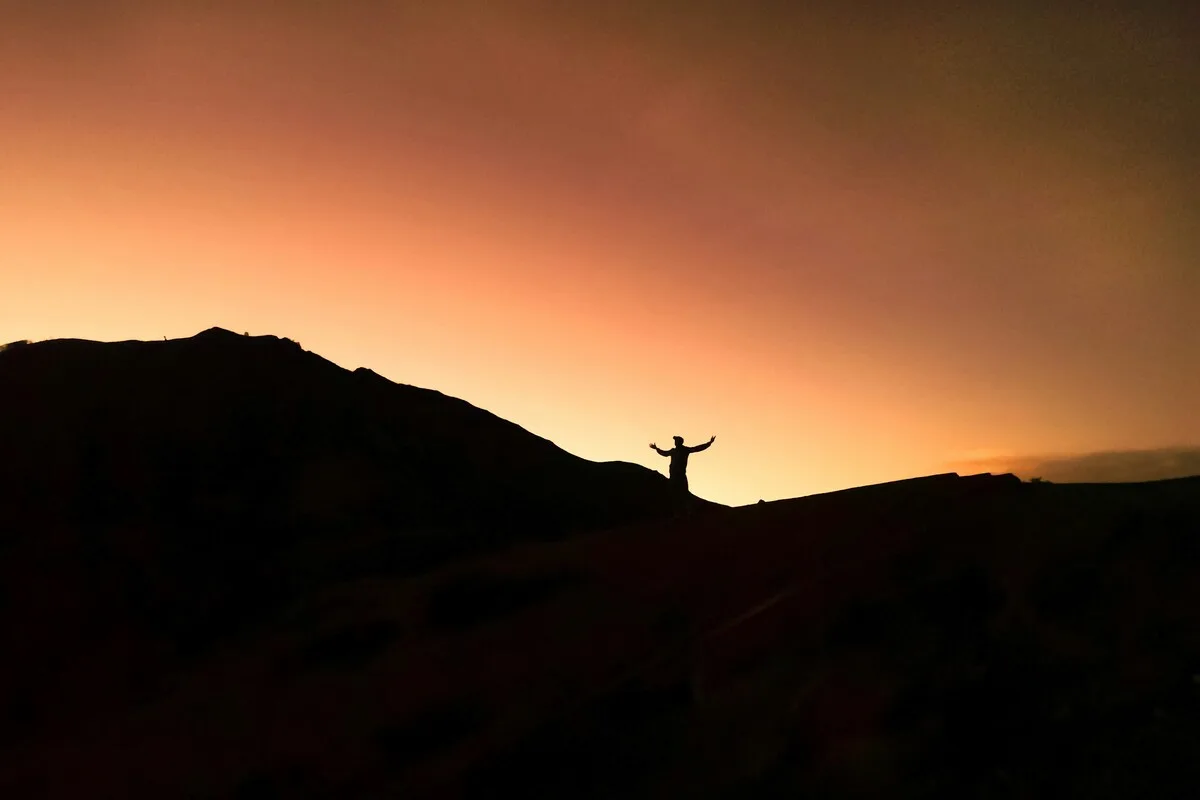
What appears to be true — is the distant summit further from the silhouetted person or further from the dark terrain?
the silhouetted person

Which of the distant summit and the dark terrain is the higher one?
the distant summit

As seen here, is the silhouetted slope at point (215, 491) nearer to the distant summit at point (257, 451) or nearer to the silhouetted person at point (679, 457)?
the distant summit at point (257, 451)

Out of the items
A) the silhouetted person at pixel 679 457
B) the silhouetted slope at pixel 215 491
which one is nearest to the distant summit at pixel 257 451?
the silhouetted slope at pixel 215 491

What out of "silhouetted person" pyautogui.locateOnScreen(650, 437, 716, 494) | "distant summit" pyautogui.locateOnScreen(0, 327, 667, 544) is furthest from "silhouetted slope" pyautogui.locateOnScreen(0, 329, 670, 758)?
"silhouetted person" pyautogui.locateOnScreen(650, 437, 716, 494)

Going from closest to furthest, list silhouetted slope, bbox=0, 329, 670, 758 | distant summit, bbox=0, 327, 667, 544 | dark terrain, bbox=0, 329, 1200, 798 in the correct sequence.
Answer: dark terrain, bbox=0, 329, 1200, 798 → silhouetted slope, bbox=0, 329, 670, 758 → distant summit, bbox=0, 327, 667, 544

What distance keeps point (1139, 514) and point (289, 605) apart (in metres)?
17.6

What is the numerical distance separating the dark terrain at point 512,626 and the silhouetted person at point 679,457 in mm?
5157

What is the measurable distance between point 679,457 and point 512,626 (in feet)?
30.5

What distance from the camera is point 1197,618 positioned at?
848 cm

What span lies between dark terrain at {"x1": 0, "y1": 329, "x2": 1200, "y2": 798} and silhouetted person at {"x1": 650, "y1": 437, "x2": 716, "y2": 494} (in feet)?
16.9

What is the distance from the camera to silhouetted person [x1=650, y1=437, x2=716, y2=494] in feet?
76.1

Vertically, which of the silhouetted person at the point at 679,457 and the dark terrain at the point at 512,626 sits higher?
the silhouetted person at the point at 679,457

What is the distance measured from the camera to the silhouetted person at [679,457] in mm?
23203

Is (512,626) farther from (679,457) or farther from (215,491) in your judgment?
(215,491)
